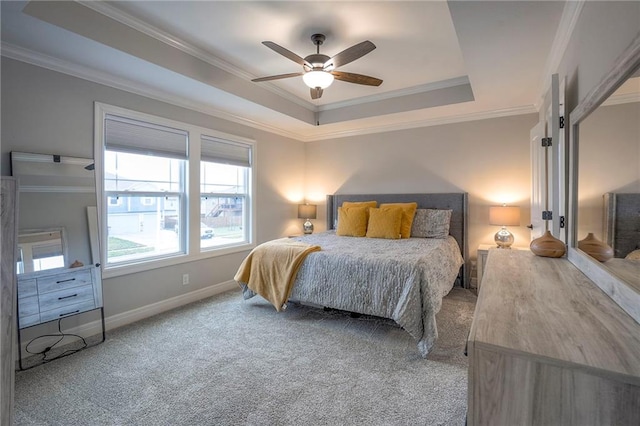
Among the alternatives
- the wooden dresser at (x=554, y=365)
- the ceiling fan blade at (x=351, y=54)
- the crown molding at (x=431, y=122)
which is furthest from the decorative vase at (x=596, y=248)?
the crown molding at (x=431, y=122)

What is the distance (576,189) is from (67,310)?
12.2 feet

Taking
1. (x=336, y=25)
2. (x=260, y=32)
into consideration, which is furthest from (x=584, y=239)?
(x=260, y=32)

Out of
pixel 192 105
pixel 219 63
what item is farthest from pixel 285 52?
pixel 192 105

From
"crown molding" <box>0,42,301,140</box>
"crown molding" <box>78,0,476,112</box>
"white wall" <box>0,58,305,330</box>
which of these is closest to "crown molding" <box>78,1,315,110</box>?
"crown molding" <box>78,0,476,112</box>

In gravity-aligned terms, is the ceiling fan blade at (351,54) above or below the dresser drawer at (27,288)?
above

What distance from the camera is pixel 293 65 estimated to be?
3180mm

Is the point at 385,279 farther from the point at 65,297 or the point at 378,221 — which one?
the point at 65,297

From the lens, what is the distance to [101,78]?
9.04 ft

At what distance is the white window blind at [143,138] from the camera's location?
2.91 m

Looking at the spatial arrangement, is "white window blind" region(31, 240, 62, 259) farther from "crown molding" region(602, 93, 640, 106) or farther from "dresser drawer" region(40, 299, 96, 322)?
"crown molding" region(602, 93, 640, 106)

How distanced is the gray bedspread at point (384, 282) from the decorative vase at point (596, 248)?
3.60 feet

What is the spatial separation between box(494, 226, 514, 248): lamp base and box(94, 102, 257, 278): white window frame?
3311 millimetres

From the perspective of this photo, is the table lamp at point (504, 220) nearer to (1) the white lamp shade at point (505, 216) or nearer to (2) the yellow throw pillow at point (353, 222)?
(1) the white lamp shade at point (505, 216)

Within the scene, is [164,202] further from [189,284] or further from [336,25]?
[336,25]
